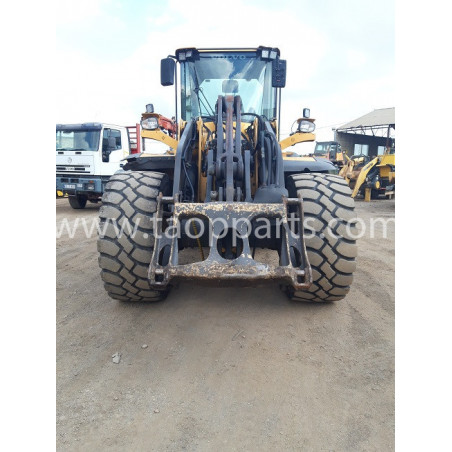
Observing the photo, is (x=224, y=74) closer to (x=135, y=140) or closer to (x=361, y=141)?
(x=135, y=140)

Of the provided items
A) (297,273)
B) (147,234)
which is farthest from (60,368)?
(297,273)

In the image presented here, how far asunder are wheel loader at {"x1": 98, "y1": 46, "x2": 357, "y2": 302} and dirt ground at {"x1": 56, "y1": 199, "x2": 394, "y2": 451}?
0.32m

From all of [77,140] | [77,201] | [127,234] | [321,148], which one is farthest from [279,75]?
[321,148]

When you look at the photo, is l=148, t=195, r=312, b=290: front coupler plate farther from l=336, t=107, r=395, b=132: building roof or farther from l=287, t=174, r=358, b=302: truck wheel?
l=336, t=107, r=395, b=132: building roof

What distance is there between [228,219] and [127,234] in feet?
3.05

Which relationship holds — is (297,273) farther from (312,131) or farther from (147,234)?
(312,131)

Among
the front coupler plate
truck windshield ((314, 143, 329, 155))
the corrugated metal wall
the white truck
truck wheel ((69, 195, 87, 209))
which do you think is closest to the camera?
the front coupler plate

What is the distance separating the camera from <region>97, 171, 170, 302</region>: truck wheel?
2852 millimetres

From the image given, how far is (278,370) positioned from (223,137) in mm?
2070

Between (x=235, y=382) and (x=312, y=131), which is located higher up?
(x=312, y=131)

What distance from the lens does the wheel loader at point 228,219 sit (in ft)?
7.93

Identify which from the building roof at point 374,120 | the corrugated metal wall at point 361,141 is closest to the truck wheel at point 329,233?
the building roof at point 374,120

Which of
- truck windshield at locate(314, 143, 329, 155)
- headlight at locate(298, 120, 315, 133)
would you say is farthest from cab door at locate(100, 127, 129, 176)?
truck windshield at locate(314, 143, 329, 155)

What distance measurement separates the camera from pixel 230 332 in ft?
9.45
